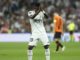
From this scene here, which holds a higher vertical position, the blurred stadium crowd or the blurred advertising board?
the blurred stadium crowd

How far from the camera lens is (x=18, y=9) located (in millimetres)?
36188

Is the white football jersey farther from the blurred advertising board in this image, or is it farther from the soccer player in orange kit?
the blurred advertising board

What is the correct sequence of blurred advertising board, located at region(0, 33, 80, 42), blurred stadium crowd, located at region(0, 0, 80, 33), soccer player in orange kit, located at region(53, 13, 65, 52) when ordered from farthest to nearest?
blurred stadium crowd, located at region(0, 0, 80, 33) → blurred advertising board, located at region(0, 33, 80, 42) → soccer player in orange kit, located at region(53, 13, 65, 52)

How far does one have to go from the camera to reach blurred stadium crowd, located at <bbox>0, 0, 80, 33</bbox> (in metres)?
33.8

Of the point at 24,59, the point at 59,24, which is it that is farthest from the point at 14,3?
the point at 24,59

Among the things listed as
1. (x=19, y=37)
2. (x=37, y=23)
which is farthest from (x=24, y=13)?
(x=37, y=23)

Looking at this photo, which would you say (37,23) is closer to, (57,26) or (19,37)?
(57,26)

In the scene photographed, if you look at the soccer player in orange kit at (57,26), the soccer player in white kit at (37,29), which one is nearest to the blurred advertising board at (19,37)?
the soccer player in orange kit at (57,26)

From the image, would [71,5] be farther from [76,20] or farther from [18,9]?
[18,9]

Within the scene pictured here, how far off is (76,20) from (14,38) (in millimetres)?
6299

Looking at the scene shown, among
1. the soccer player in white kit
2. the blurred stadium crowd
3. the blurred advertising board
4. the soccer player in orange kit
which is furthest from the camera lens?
the blurred stadium crowd

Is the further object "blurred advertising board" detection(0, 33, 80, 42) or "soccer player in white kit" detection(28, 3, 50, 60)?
"blurred advertising board" detection(0, 33, 80, 42)

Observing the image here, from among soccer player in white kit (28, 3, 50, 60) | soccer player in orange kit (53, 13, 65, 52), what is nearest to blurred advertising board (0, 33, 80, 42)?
soccer player in orange kit (53, 13, 65, 52)

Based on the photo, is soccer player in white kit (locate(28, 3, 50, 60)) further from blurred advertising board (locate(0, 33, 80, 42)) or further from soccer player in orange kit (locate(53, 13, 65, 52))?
blurred advertising board (locate(0, 33, 80, 42))
